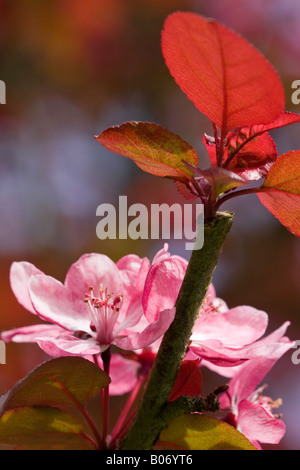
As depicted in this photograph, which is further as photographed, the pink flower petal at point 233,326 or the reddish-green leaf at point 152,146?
the pink flower petal at point 233,326

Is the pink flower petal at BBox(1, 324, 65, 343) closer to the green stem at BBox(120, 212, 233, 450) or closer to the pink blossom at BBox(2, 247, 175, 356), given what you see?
the pink blossom at BBox(2, 247, 175, 356)

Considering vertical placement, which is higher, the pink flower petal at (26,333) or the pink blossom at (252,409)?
the pink flower petal at (26,333)

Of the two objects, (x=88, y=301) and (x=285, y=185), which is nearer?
(x=285, y=185)

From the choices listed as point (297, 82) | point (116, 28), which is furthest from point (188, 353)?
point (116, 28)

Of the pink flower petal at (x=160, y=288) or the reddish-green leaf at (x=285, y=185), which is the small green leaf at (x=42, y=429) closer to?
the pink flower petal at (x=160, y=288)

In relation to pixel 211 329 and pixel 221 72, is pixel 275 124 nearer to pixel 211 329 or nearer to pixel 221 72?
pixel 221 72

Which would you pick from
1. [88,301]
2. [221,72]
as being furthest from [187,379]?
[221,72]

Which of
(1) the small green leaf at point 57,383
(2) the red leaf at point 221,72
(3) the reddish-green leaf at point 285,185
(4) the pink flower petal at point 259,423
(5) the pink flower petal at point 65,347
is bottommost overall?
(4) the pink flower petal at point 259,423

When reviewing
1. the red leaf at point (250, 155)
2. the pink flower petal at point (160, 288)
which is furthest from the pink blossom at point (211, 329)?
the red leaf at point (250, 155)
